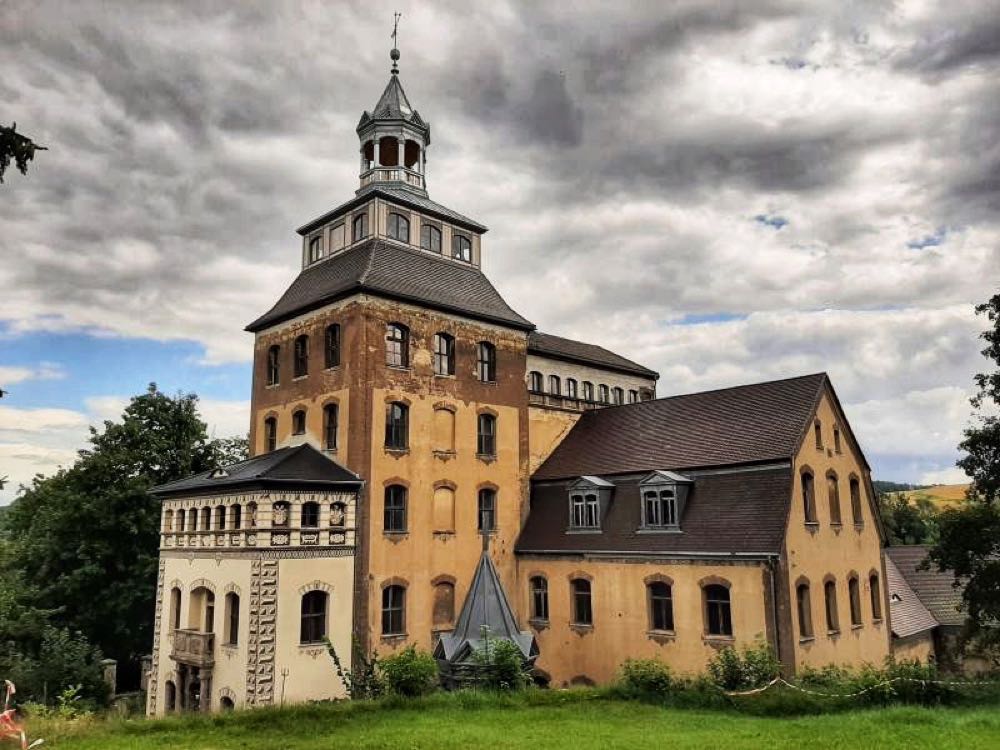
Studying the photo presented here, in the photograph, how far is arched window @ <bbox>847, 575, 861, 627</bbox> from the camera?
87.5 feet

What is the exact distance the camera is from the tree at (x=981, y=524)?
84.9 ft

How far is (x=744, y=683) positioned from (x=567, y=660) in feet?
32.0

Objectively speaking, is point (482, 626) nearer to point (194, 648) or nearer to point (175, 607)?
point (194, 648)

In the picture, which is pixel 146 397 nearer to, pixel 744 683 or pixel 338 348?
pixel 338 348

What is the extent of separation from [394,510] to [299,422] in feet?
18.3

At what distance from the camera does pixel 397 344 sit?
1132 inches

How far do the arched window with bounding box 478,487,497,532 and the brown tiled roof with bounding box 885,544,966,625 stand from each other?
1795 centimetres


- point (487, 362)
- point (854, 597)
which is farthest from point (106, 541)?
point (854, 597)

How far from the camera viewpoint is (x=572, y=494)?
29406 millimetres

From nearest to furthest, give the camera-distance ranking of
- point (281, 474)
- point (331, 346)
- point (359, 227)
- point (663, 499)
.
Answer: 1. point (281, 474)
2. point (663, 499)
3. point (331, 346)
4. point (359, 227)

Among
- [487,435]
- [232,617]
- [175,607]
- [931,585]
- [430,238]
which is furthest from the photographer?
[931,585]

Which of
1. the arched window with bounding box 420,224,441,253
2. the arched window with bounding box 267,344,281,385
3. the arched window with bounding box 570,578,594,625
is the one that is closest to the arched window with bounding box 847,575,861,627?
the arched window with bounding box 570,578,594,625

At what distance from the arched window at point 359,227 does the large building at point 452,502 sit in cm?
8

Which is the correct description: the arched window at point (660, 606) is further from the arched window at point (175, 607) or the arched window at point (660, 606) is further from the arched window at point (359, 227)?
the arched window at point (359, 227)
